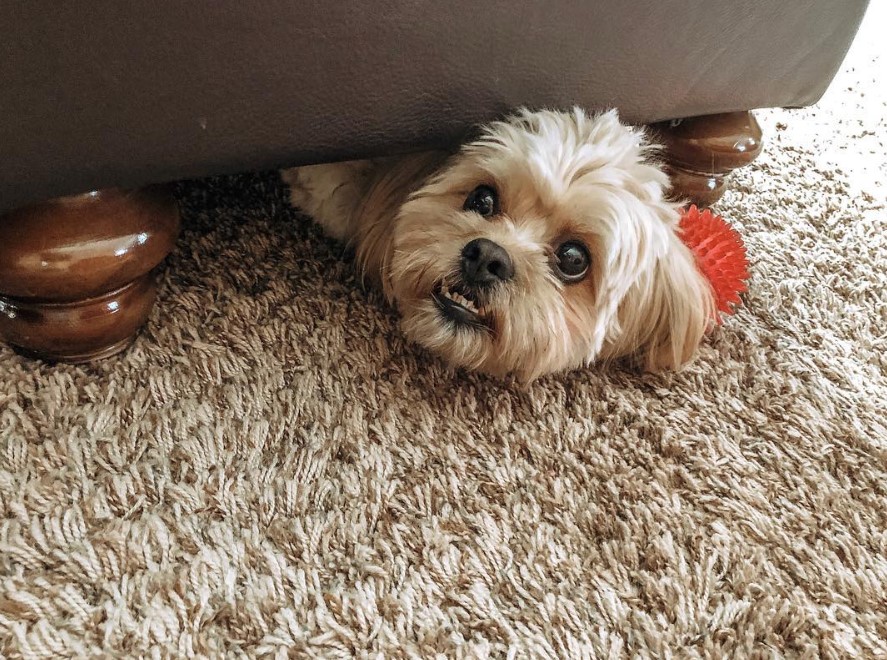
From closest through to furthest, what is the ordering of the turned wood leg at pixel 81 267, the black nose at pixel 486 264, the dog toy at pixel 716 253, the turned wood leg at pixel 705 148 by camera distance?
1. the turned wood leg at pixel 81 267
2. the black nose at pixel 486 264
3. the dog toy at pixel 716 253
4. the turned wood leg at pixel 705 148

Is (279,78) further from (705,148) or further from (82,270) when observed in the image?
(705,148)

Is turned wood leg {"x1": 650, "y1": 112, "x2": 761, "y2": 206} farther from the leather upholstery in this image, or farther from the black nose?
the black nose

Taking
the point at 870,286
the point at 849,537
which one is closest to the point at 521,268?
the point at 849,537

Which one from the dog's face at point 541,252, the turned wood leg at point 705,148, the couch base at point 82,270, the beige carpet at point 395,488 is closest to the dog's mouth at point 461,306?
the dog's face at point 541,252

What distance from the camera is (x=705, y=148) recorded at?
3.88 feet

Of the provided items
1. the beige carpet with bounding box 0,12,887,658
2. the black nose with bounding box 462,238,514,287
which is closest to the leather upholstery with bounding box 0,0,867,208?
the black nose with bounding box 462,238,514,287

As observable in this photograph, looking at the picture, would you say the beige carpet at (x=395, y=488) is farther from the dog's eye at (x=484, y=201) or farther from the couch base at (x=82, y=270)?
the dog's eye at (x=484, y=201)

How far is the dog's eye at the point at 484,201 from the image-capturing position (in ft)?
3.04

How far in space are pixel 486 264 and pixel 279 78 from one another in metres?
0.32

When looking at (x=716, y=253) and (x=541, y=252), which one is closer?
(x=541, y=252)

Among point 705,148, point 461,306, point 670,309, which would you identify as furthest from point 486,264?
point 705,148

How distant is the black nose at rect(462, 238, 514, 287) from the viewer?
0.85 metres

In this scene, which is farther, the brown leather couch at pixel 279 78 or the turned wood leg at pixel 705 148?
the turned wood leg at pixel 705 148

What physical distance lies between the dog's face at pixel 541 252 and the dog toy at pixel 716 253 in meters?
0.06
